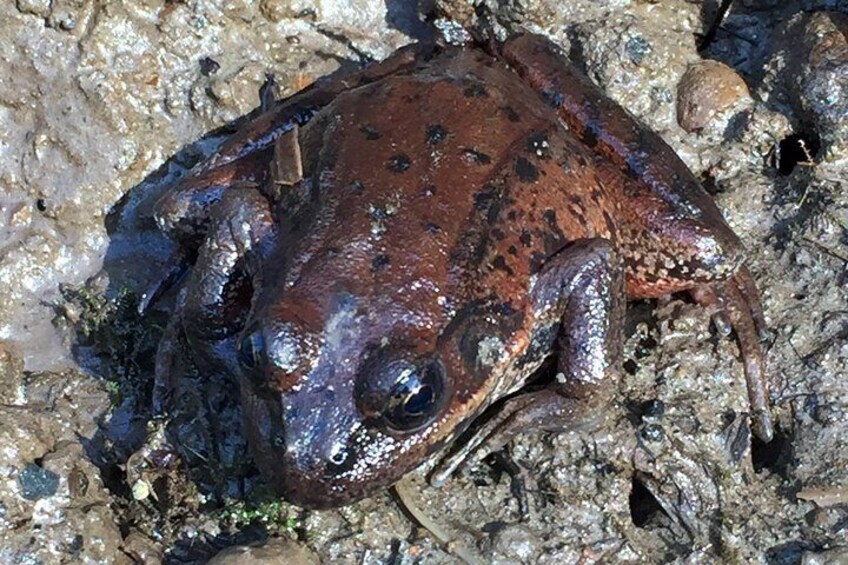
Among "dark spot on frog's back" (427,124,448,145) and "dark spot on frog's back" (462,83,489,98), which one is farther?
"dark spot on frog's back" (462,83,489,98)

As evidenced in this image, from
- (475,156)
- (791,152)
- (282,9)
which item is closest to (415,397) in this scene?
(475,156)

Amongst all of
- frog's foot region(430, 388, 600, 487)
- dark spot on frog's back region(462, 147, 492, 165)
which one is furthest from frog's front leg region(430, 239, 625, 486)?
dark spot on frog's back region(462, 147, 492, 165)

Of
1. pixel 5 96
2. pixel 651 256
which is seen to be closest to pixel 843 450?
pixel 651 256

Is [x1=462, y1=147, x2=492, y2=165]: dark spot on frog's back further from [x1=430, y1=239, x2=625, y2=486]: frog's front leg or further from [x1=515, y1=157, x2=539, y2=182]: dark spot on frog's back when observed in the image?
[x1=430, y1=239, x2=625, y2=486]: frog's front leg

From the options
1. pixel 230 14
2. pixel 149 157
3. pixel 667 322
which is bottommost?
pixel 667 322

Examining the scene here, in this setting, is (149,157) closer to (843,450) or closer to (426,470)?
(426,470)

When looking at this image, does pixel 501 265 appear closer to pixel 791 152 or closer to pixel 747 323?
pixel 747 323
